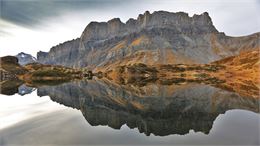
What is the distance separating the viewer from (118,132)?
25.0m

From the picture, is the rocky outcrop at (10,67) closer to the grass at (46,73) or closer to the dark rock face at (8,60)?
the dark rock face at (8,60)

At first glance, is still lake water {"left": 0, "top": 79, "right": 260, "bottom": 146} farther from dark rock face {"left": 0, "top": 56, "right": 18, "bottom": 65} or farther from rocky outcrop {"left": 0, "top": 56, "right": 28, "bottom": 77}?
dark rock face {"left": 0, "top": 56, "right": 18, "bottom": 65}

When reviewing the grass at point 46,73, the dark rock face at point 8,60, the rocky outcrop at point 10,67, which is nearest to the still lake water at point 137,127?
the grass at point 46,73

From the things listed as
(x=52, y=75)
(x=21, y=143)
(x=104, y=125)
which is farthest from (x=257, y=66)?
(x=21, y=143)

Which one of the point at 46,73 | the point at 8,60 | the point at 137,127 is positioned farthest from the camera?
the point at 8,60

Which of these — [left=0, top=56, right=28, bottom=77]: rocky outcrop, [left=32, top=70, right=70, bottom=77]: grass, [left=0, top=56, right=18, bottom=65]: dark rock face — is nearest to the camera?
[left=32, top=70, right=70, bottom=77]: grass

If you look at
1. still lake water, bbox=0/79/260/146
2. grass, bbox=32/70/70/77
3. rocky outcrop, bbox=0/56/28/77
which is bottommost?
still lake water, bbox=0/79/260/146

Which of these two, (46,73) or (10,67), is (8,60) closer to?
(10,67)

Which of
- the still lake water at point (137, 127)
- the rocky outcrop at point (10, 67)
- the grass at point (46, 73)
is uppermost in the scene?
the rocky outcrop at point (10, 67)

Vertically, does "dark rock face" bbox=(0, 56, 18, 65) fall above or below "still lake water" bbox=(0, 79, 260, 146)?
above

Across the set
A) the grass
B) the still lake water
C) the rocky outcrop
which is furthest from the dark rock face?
the still lake water

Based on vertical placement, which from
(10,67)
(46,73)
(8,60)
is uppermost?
(8,60)

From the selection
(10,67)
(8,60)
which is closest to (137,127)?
(10,67)

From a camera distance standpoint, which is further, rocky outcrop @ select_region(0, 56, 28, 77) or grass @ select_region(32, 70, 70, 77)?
rocky outcrop @ select_region(0, 56, 28, 77)
